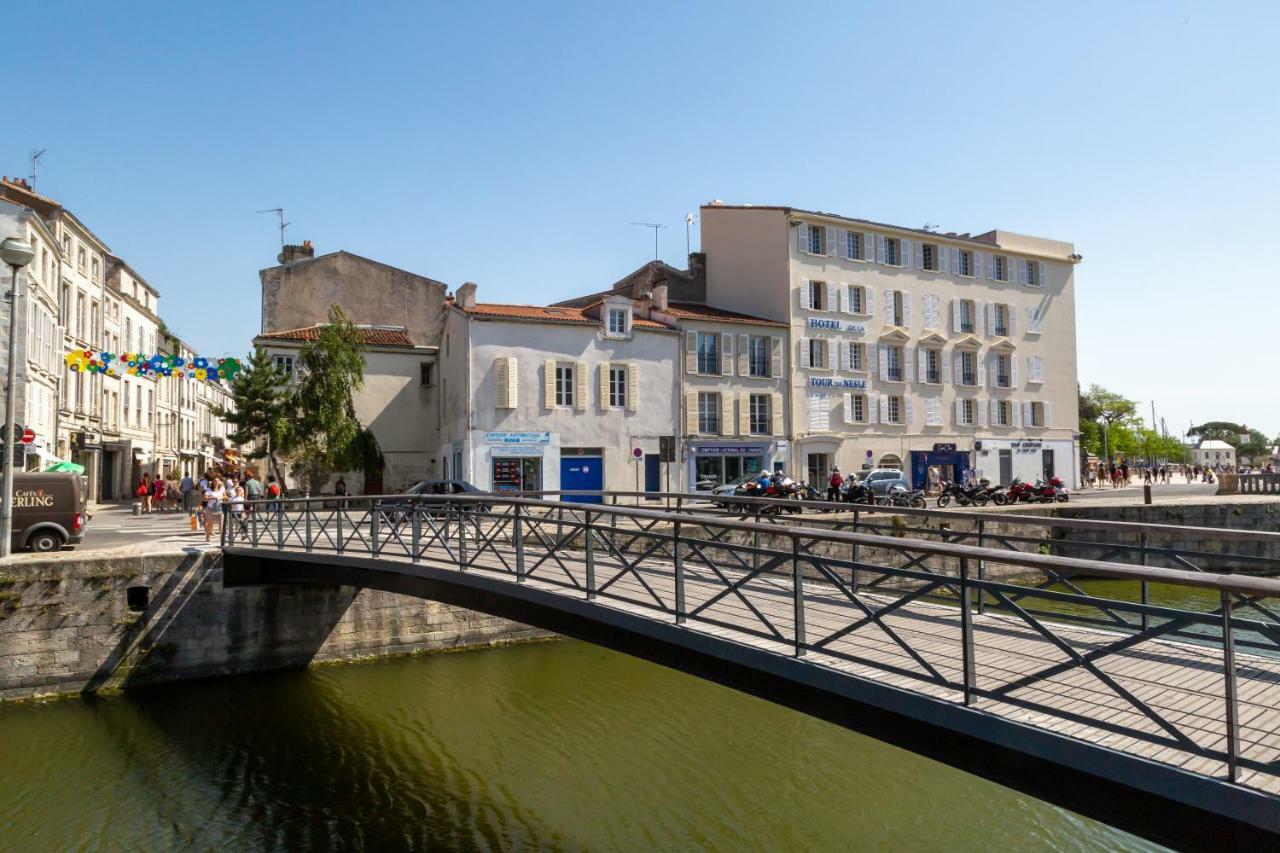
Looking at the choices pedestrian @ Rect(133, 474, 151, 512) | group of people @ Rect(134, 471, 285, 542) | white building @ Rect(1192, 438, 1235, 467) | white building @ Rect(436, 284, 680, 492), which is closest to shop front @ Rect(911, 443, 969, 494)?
white building @ Rect(436, 284, 680, 492)

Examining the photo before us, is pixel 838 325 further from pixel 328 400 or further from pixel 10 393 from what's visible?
pixel 10 393

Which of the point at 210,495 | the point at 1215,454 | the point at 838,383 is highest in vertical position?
the point at 838,383

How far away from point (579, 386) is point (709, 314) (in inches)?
248

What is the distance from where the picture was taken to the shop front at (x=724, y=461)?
29.7 meters

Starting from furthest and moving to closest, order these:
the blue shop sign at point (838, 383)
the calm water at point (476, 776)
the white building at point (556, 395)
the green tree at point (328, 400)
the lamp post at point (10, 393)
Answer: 1. the blue shop sign at point (838, 383)
2. the green tree at point (328, 400)
3. the white building at point (556, 395)
4. the lamp post at point (10, 393)
5. the calm water at point (476, 776)

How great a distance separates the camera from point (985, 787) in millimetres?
9453

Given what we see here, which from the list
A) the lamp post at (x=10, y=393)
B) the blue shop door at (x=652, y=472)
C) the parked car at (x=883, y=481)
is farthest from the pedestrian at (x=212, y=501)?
the parked car at (x=883, y=481)

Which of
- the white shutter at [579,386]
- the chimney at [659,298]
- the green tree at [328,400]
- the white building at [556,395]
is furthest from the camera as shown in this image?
the chimney at [659,298]

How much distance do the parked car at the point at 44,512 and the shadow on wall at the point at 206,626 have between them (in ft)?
8.97

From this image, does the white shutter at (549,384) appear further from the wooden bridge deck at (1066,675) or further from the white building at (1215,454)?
the white building at (1215,454)

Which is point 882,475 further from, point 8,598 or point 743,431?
point 8,598

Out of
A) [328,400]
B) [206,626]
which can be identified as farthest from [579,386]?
[206,626]

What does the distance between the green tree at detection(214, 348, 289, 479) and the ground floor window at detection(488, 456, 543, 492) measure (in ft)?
25.5

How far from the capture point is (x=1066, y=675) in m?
5.24
